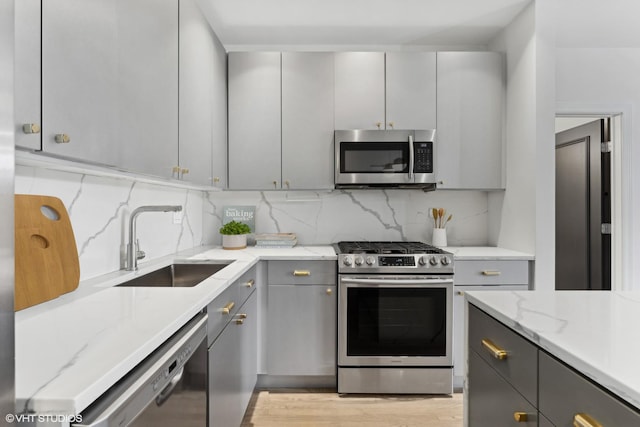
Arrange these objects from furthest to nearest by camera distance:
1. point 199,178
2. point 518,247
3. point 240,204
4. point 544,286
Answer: point 240,204
point 518,247
point 544,286
point 199,178

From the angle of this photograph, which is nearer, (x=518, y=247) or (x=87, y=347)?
(x=87, y=347)

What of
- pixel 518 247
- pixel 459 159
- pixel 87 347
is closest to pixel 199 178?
pixel 87 347

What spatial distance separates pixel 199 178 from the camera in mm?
2348

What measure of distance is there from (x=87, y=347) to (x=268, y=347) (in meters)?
1.88

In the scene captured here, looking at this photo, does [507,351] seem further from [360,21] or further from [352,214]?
[360,21]

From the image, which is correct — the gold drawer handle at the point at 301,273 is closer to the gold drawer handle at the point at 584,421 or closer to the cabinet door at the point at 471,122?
the cabinet door at the point at 471,122

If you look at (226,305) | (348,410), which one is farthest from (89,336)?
(348,410)

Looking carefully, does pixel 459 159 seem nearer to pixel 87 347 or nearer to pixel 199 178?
pixel 199 178

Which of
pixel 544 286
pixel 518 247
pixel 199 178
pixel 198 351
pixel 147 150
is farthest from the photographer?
pixel 518 247

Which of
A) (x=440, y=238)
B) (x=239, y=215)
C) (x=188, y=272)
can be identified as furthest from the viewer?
(x=239, y=215)

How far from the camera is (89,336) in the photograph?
0.97m

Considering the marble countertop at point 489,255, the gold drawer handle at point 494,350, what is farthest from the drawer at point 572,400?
the marble countertop at point 489,255

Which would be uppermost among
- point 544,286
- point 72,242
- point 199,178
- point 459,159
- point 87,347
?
point 459,159

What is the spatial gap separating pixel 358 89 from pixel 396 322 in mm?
1666
